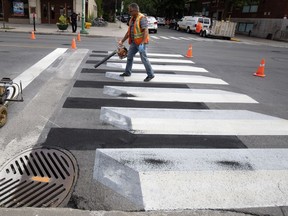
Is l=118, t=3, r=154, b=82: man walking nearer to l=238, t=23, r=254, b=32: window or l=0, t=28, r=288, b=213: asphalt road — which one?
l=0, t=28, r=288, b=213: asphalt road

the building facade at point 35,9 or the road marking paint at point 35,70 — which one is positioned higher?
the building facade at point 35,9

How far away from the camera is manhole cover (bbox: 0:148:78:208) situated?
110 inches

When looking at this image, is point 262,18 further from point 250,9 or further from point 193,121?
→ point 193,121

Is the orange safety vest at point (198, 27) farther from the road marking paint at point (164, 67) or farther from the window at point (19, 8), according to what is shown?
the road marking paint at point (164, 67)

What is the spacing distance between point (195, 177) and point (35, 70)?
20.8 feet

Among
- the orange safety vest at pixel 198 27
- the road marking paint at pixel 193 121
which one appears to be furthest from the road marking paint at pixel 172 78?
the orange safety vest at pixel 198 27

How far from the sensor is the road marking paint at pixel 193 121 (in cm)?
458

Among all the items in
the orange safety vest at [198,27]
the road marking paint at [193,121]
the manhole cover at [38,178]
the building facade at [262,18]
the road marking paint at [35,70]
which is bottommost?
the manhole cover at [38,178]

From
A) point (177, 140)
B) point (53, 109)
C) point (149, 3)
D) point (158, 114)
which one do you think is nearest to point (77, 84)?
point (53, 109)

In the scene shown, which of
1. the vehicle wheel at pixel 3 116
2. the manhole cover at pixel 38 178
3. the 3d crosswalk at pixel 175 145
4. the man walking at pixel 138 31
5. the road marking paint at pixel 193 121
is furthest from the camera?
the man walking at pixel 138 31

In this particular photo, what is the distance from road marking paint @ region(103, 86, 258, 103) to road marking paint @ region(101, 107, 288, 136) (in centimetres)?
76

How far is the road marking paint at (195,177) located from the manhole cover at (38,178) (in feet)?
1.19

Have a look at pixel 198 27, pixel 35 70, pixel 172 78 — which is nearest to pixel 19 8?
pixel 198 27

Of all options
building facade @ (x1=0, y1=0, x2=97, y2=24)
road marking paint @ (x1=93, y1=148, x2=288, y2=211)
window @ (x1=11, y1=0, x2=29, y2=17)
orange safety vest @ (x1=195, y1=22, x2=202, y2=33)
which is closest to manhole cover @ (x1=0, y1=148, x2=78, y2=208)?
road marking paint @ (x1=93, y1=148, x2=288, y2=211)
